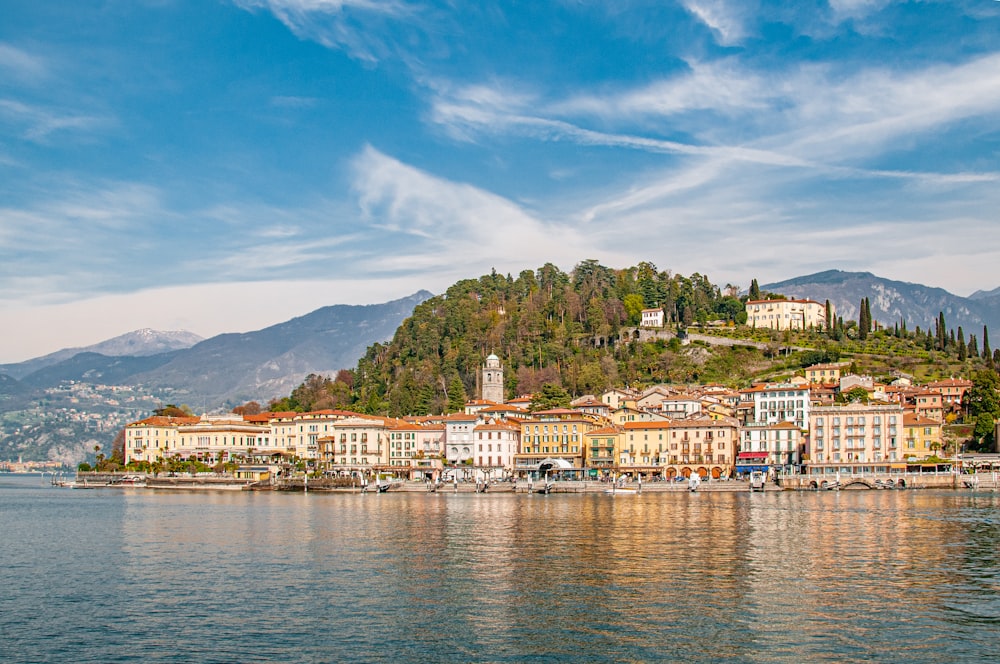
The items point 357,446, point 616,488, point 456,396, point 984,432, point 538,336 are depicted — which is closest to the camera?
point 616,488

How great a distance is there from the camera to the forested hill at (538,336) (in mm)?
138000

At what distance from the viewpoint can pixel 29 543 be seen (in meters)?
49.2

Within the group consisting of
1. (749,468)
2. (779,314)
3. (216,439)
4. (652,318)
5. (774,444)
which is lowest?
(749,468)

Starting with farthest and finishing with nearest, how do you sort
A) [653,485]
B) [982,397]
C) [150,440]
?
[150,440]
[982,397]
[653,485]

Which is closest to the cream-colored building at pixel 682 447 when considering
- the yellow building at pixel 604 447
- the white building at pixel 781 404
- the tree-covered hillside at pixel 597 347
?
the yellow building at pixel 604 447

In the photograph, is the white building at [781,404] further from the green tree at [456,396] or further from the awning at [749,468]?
the green tree at [456,396]

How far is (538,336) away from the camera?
496 ft

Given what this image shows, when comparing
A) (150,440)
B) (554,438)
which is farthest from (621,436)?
(150,440)

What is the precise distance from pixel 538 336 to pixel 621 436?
4698cm

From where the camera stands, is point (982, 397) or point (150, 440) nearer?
point (982, 397)

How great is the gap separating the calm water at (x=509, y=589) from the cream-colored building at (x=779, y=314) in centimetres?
9359

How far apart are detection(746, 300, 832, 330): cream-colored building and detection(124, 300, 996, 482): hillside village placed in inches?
1100

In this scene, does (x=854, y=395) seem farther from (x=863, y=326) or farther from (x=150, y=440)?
(x=150, y=440)

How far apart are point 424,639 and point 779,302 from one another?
13434 cm
